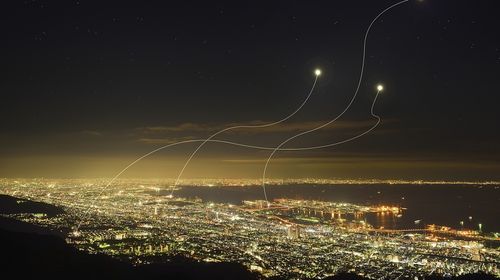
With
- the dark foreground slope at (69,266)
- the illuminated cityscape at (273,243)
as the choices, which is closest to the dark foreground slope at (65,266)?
the dark foreground slope at (69,266)

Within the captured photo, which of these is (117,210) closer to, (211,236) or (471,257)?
(211,236)

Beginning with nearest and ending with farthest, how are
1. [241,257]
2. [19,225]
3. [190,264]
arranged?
1. [190,264]
2. [241,257]
3. [19,225]

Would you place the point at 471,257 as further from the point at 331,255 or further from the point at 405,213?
the point at 405,213

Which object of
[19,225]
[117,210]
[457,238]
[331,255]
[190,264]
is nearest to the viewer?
[190,264]

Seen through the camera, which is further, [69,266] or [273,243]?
[273,243]

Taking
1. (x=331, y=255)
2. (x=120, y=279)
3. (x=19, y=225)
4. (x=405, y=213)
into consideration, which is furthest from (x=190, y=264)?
(x=405, y=213)

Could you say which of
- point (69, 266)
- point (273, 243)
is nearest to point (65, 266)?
→ point (69, 266)

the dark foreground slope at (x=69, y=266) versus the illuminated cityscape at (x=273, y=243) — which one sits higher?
the dark foreground slope at (x=69, y=266)

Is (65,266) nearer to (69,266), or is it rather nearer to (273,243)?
(69,266)

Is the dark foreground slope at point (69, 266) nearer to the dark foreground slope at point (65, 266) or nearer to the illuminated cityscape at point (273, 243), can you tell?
the dark foreground slope at point (65, 266)

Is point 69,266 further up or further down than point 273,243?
further up

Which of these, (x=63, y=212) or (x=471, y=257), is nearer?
(x=471, y=257)
